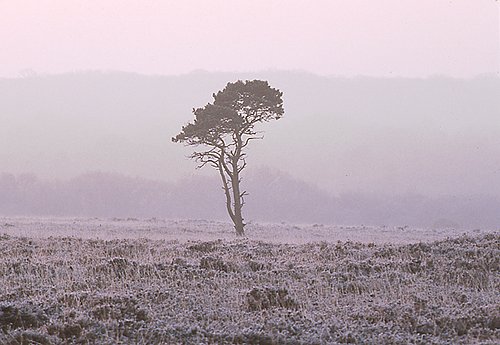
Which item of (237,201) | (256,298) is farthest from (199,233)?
(256,298)

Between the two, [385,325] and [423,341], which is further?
[385,325]

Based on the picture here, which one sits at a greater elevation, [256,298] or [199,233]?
[256,298]

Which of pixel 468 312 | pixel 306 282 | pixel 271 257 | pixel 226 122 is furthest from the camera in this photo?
pixel 226 122

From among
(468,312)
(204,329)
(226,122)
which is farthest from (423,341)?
(226,122)

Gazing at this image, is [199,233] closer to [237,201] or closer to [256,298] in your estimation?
[237,201]

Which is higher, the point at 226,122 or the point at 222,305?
the point at 226,122

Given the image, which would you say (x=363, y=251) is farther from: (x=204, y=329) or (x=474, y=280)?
(x=204, y=329)

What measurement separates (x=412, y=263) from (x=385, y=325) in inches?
306

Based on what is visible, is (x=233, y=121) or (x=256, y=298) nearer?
(x=256, y=298)

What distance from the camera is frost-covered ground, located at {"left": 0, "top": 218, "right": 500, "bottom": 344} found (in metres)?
10.5

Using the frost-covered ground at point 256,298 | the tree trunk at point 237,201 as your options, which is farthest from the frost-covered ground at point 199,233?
the frost-covered ground at point 256,298

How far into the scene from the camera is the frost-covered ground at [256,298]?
1054 cm

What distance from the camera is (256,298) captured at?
13172 mm

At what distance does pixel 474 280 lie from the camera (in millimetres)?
15836
